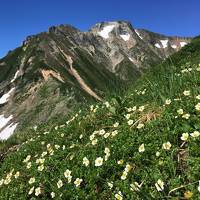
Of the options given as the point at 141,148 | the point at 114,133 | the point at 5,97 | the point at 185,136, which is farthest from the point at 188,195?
the point at 5,97

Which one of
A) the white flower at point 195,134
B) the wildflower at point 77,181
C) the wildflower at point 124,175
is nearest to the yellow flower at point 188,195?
the white flower at point 195,134

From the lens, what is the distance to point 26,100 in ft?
260

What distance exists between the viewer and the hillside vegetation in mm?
7176

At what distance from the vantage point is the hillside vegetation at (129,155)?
23.5ft

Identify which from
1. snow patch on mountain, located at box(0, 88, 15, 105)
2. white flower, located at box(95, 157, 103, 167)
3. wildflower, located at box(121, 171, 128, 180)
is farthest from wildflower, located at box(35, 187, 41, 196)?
snow patch on mountain, located at box(0, 88, 15, 105)

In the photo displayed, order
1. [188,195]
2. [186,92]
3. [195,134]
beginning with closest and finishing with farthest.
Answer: [188,195]
[195,134]
[186,92]

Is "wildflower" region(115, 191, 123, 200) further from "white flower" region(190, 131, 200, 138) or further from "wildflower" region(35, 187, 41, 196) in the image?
"wildflower" region(35, 187, 41, 196)

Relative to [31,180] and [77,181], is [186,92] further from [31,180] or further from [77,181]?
[31,180]

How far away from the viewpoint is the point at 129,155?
8211 millimetres

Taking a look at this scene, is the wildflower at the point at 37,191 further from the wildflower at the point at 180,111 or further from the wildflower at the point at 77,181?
the wildflower at the point at 180,111

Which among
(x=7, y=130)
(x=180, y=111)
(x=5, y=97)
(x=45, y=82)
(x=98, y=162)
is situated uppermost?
(x=45, y=82)

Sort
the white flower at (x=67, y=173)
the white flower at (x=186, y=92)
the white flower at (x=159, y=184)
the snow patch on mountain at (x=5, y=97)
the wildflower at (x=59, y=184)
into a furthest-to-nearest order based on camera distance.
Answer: the snow patch on mountain at (x=5, y=97) < the white flower at (x=186, y=92) < the white flower at (x=67, y=173) < the wildflower at (x=59, y=184) < the white flower at (x=159, y=184)

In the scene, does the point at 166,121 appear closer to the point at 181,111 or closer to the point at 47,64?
the point at 181,111

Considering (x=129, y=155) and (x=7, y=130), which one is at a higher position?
(x=7, y=130)
